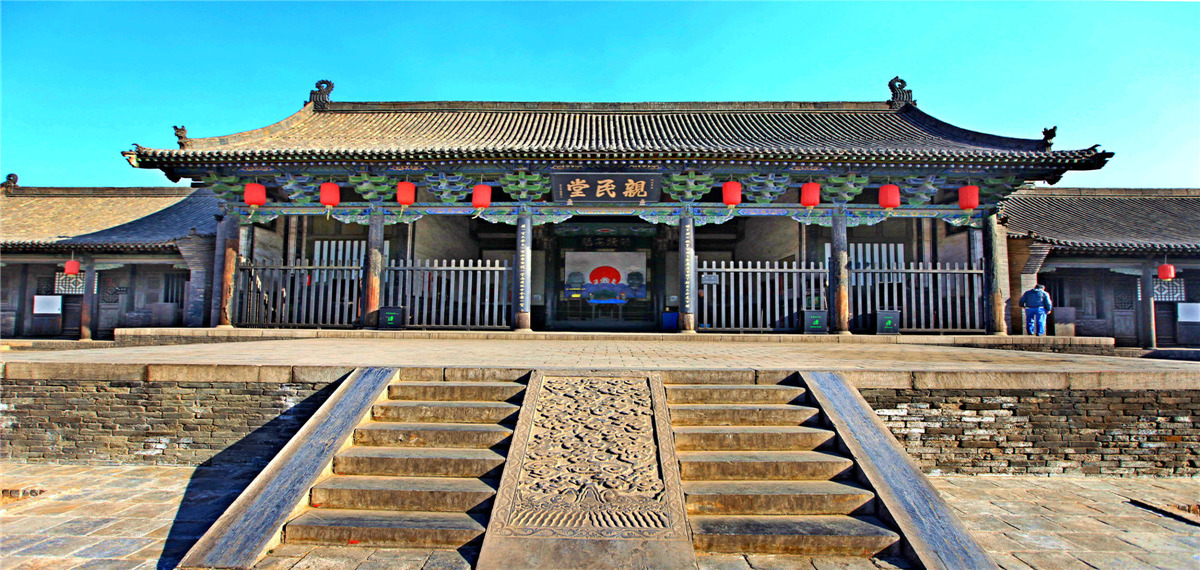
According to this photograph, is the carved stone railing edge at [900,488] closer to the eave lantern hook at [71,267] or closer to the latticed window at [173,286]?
the latticed window at [173,286]

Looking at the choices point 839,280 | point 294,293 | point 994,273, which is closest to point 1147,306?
point 994,273

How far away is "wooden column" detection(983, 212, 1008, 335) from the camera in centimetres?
1055

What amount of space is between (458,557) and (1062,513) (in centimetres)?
396

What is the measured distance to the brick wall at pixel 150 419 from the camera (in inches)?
200

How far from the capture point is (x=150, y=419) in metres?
5.18

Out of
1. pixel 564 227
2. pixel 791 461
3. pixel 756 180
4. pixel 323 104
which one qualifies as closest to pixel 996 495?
pixel 791 461

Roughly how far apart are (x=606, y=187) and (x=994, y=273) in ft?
23.9

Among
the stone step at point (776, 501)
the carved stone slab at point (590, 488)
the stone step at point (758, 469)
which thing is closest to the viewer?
the carved stone slab at point (590, 488)

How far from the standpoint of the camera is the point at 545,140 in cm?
1312

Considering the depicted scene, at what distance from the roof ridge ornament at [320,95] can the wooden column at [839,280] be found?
42.9 feet

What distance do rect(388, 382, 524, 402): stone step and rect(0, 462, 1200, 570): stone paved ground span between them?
1.43 metres

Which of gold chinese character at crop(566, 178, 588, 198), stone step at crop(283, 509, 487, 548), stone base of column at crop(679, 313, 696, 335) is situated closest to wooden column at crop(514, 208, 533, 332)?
gold chinese character at crop(566, 178, 588, 198)

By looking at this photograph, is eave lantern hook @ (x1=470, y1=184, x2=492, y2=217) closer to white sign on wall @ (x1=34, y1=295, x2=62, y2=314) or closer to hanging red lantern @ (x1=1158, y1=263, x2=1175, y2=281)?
white sign on wall @ (x1=34, y1=295, x2=62, y2=314)

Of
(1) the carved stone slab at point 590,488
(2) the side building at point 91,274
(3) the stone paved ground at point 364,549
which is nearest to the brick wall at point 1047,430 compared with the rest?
(3) the stone paved ground at point 364,549
